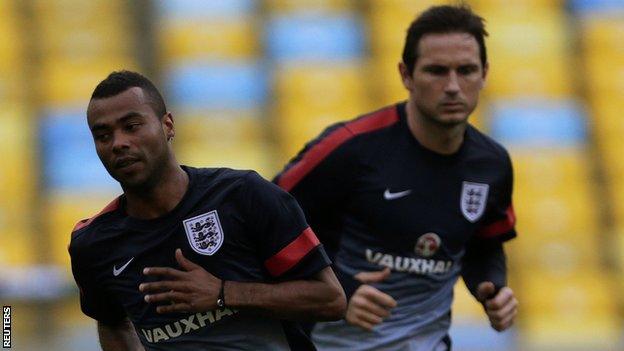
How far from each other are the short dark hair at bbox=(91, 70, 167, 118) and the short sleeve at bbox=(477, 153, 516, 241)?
1.75 m

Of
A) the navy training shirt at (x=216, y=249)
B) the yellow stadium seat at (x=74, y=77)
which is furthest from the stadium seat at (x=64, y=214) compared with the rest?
the navy training shirt at (x=216, y=249)

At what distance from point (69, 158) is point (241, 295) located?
8235 millimetres

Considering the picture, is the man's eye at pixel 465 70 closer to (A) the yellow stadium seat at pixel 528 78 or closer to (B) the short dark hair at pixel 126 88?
(B) the short dark hair at pixel 126 88

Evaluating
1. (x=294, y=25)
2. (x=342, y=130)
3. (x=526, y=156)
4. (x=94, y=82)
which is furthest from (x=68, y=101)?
(x=342, y=130)

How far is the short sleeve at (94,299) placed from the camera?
156 inches

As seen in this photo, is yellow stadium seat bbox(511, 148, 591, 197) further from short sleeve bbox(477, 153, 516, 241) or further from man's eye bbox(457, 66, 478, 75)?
man's eye bbox(457, 66, 478, 75)

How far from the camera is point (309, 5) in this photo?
1315cm

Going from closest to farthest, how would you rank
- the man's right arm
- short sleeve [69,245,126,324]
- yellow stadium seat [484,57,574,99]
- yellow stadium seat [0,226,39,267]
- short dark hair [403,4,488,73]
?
1. short sleeve [69,245,126,324]
2. the man's right arm
3. short dark hair [403,4,488,73]
4. yellow stadium seat [0,226,39,267]
5. yellow stadium seat [484,57,574,99]

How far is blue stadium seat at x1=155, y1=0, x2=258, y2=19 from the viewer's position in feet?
42.5

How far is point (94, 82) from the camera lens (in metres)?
12.4

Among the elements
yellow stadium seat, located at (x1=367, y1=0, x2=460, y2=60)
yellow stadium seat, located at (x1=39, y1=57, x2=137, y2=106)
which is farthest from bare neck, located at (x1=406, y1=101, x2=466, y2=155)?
yellow stadium seat, located at (x1=367, y1=0, x2=460, y2=60)

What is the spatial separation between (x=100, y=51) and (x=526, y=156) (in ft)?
13.9

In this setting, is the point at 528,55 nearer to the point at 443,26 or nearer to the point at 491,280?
the point at 443,26

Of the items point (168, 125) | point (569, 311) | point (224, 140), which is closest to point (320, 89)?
point (224, 140)
